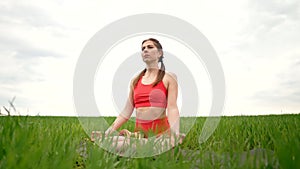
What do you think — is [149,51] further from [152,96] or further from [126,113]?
[126,113]

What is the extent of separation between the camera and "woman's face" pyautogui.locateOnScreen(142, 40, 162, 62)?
3908 mm

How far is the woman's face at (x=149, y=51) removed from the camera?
12.8 feet

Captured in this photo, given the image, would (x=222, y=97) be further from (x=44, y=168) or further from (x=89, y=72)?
(x=44, y=168)

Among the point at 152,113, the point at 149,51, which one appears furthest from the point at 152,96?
the point at 149,51

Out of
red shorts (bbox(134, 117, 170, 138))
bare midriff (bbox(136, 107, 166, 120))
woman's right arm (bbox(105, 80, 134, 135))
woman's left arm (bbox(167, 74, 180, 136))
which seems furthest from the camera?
woman's right arm (bbox(105, 80, 134, 135))

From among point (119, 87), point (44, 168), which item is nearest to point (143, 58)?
point (119, 87)

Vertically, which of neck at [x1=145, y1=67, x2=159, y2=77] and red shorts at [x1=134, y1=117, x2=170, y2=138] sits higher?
neck at [x1=145, y1=67, x2=159, y2=77]

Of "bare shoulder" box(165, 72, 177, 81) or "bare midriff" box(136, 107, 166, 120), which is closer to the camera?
"bare shoulder" box(165, 72, 177, 81)

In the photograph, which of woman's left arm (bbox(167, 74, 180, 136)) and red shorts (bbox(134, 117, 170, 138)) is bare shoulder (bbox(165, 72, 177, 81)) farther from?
red shorts (bbox(134, 117, 170, 138))

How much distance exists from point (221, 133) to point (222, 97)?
164cm

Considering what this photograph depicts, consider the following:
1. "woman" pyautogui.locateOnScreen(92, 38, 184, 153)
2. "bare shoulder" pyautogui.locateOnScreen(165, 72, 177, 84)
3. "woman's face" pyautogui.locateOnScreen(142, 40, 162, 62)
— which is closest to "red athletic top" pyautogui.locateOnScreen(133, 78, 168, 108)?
"woman" pyautogui.locateOnScreen(92, 38, 184, 153)

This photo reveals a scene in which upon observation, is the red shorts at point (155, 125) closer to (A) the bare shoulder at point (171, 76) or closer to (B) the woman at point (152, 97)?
(B) the woman at point (152, 97)

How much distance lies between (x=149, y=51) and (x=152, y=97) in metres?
0.59

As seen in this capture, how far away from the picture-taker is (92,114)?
331 cm
